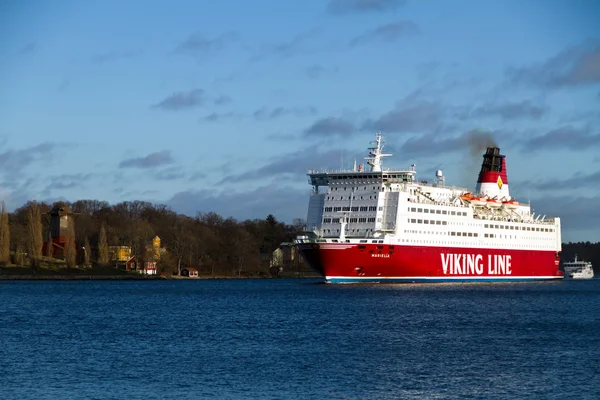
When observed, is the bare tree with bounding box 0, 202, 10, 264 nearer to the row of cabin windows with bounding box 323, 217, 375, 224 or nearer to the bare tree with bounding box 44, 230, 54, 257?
the bare tree with bounding box 44, 230, 54, 257

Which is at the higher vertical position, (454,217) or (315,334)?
(454,217)

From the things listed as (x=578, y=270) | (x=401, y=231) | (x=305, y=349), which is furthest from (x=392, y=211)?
(x=578, y=270)

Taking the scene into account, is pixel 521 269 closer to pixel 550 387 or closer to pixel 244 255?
A: pixel 244 255

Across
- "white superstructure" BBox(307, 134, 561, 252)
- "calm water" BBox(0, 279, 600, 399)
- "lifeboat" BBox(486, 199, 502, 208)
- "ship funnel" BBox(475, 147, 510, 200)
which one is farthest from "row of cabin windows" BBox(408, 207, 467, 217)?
"calm water" BBox(0, 279, 600, 399)

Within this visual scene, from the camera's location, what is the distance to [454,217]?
67.9m

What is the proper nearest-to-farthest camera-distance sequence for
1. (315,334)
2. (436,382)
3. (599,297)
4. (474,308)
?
(436,382), (315,334), (474,308), (599,297)

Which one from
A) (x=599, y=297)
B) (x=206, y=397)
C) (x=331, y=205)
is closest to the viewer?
(x=206, y=397)

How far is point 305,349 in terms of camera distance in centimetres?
2942

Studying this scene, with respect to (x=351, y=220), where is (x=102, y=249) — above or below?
below

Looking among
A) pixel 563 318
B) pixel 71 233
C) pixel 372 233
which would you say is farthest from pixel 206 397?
pixel 71 233

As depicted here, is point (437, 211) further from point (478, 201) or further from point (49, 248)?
point (49, 248)

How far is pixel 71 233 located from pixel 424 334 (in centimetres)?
6894

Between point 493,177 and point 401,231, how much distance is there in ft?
70.4

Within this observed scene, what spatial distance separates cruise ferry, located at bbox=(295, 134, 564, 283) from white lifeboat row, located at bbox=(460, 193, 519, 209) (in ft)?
0.26
